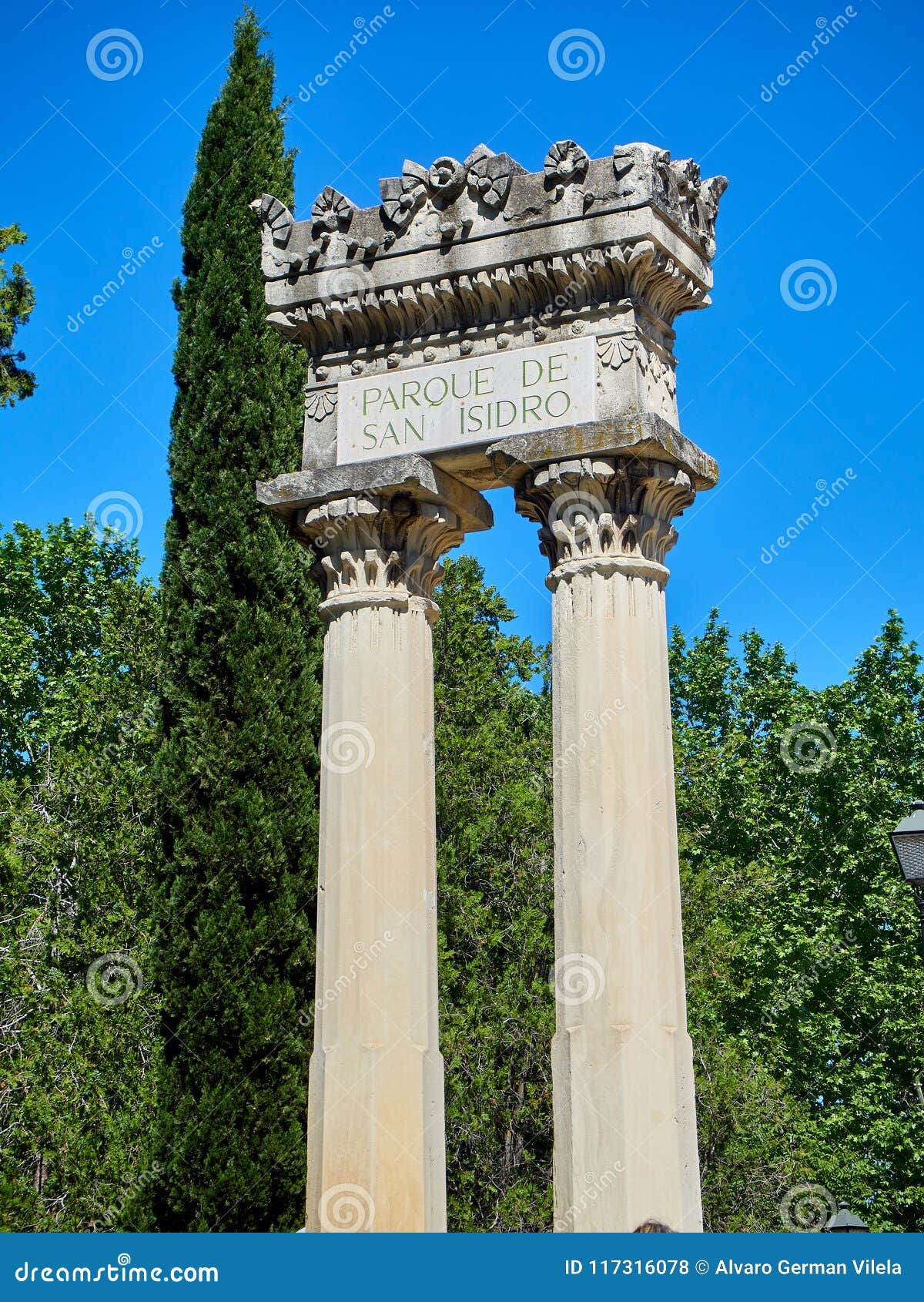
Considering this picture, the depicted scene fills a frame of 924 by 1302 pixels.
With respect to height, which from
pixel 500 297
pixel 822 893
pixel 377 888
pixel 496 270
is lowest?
pixel 377 888

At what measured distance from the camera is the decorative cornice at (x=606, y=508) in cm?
1156

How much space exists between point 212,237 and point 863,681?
2164 cm

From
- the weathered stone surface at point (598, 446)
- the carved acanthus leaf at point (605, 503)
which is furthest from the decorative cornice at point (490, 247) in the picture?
the carved acanthus leaf at point (605, 503)

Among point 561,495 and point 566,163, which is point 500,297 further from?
point 561,495

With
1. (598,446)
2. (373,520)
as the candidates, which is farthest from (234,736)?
(598,446)

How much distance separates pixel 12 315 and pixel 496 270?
28.3 feet

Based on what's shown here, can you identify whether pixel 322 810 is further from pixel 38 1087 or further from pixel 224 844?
pixel 38 1087

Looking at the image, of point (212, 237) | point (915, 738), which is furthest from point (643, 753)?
point (915, 738)

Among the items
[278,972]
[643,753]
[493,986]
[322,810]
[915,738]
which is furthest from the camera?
[915,738]

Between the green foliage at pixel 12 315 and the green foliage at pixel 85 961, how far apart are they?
5.24 m

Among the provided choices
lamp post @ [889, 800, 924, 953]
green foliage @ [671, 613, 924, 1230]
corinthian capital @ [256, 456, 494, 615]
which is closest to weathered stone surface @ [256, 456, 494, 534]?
corinthian capital @ [256, 456, 494, 615]

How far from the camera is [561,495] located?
38.2 ft

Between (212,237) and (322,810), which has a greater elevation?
(212,237)

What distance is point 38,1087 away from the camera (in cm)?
1973
